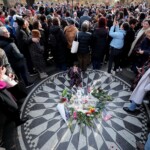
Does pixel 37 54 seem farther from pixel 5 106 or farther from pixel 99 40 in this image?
pixel 5 106

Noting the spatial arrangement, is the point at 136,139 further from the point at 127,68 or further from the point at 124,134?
the point at 127,68

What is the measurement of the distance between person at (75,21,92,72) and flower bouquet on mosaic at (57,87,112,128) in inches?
48.9

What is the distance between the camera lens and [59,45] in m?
5.78

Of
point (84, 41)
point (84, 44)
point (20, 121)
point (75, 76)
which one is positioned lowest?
point (20, 121)

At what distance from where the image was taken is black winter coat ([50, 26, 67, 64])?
17.9 feet

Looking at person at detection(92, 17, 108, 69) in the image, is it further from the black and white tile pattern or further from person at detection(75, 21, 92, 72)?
the black and white tile pattern

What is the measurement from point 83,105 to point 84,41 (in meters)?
2.18

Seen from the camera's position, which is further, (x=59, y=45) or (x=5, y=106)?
(x=59, y=45)

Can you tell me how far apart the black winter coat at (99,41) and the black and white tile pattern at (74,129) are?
148 cm

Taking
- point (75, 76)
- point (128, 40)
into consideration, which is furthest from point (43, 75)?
point (128, 40)

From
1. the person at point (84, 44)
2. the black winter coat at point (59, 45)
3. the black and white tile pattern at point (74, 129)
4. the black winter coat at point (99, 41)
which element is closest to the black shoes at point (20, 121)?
the black and white tile pattern at point (74, 129)

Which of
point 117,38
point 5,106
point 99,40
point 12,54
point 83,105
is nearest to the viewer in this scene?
point 5,106

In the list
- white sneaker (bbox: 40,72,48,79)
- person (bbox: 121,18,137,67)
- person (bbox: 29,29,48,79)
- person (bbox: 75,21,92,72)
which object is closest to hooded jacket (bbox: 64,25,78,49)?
person (bbox: 75,21,92,72)

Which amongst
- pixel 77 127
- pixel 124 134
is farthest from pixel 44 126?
pixel 124 134
